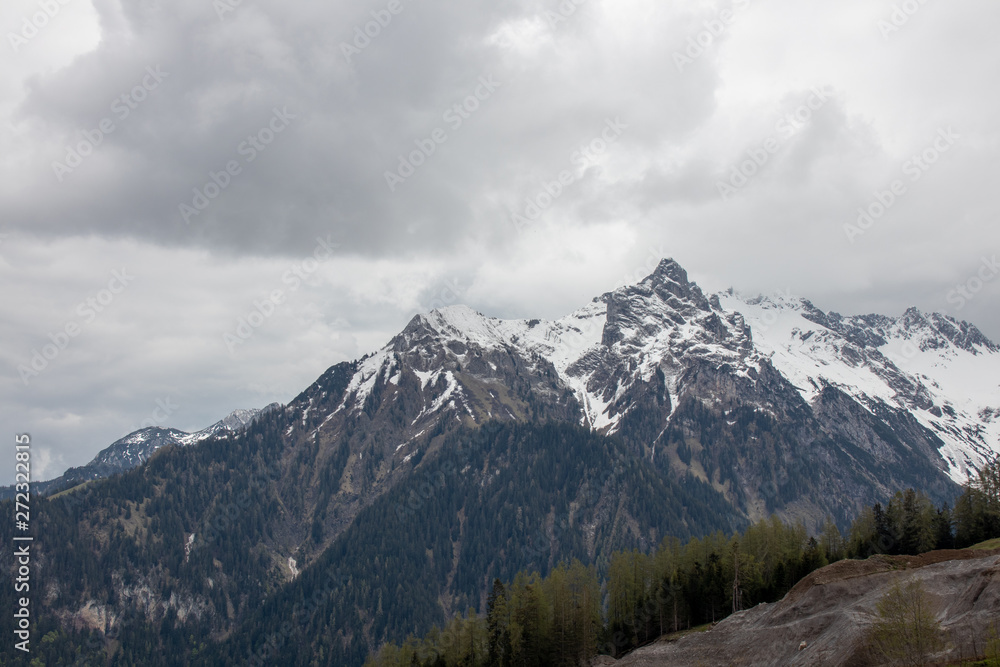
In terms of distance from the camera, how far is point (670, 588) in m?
110

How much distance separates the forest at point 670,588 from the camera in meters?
103

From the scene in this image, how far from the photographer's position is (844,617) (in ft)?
228

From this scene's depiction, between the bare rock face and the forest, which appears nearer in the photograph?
the bare rock face

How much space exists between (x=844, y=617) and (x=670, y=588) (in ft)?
139

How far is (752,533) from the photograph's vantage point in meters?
121

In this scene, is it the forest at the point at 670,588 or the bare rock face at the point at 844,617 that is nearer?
the bare rock face at the point at 844,617

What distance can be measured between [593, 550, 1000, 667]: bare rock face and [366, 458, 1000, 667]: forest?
13.3 meters

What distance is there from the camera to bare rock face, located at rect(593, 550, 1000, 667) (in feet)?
200

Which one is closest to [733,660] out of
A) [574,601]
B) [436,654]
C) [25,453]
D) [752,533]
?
[574,601]

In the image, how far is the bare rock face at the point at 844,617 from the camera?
200 ft

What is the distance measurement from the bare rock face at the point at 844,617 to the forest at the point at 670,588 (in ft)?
43.5

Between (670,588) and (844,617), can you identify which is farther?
(670,588)

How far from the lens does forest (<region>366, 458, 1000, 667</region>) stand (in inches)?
4070

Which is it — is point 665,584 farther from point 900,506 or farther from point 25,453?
point 25,453
